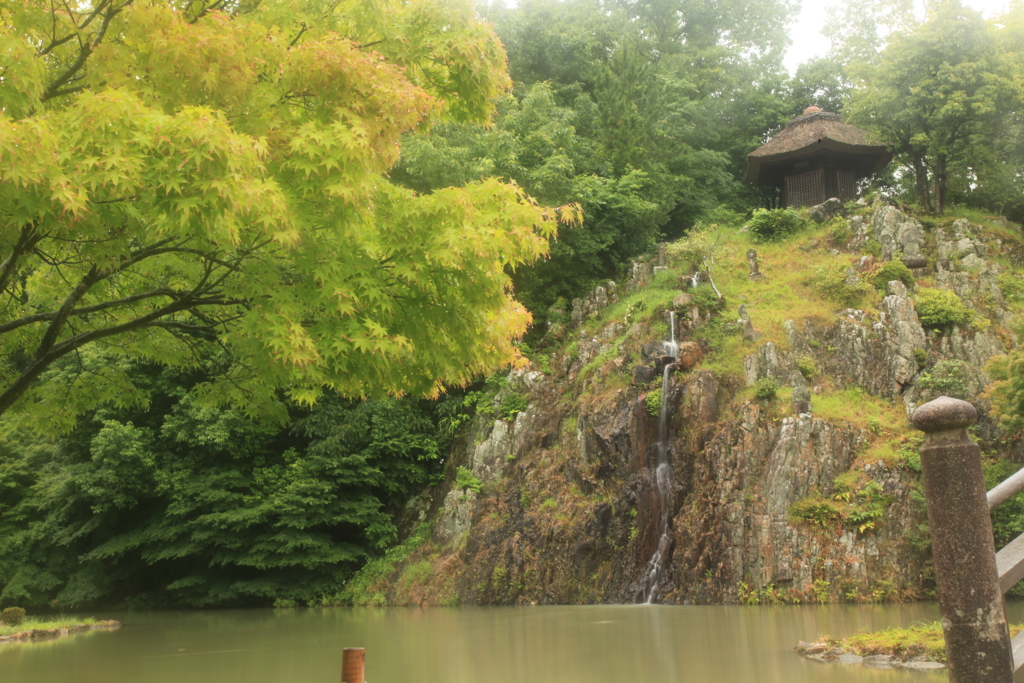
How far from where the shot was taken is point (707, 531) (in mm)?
14297

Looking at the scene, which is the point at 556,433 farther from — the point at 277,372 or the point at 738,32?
the point at 738,32

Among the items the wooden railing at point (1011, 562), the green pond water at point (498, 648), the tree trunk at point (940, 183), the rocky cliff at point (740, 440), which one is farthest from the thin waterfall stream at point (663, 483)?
the wooden railing at point (1011, 562)

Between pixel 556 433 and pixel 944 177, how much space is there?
14.7 m

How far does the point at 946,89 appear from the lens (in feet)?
70.4

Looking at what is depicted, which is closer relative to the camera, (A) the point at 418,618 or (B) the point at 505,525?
(A) the point at 418,618

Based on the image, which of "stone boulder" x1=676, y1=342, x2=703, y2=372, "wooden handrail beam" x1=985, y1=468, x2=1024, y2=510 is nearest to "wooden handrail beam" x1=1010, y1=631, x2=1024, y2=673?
"wooden handrail beam" x1=985, y1=468, x2=1024, y2=510

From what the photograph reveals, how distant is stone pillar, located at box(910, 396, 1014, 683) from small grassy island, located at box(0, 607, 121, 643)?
15.2m

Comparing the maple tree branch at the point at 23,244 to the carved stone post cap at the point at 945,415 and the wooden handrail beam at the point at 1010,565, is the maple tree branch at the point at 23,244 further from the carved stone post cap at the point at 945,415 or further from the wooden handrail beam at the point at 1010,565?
the wooden handrail beam at the point at 1010,565

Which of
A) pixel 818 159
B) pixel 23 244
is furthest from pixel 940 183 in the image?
pixel 23 244

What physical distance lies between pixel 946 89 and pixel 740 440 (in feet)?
44.5

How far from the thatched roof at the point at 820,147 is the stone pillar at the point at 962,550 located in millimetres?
23243

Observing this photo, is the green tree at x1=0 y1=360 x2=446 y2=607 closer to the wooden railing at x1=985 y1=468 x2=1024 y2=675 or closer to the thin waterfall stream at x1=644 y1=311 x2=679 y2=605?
the thin waterfall stream at x1=644 y1=311 x2=679 y2=605

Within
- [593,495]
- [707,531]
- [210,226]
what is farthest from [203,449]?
[210,226]

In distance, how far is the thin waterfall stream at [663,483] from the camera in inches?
574
